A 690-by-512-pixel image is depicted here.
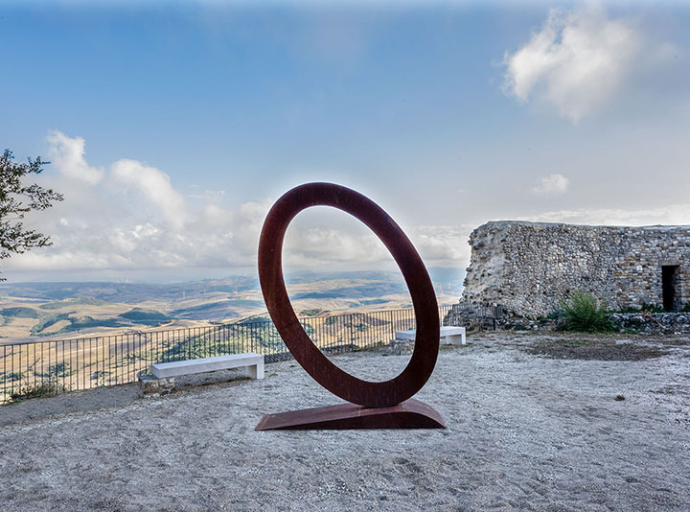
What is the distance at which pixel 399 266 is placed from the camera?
5273 mm

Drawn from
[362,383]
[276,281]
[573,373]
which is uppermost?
[276,281]

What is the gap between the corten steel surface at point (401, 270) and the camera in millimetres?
5234

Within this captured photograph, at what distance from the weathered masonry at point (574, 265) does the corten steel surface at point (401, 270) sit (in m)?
10.2

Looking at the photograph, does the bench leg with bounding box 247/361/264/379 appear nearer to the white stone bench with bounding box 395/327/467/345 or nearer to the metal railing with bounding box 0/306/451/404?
the metal railing with bounding box 0/306/451/404

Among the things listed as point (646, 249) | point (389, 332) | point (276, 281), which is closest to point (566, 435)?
point (276, 281)

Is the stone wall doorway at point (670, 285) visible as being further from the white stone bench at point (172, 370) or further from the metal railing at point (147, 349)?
the white stone bench at point (172, 370)

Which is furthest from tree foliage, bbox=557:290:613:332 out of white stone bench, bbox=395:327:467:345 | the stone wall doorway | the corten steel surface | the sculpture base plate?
the corten steel surface

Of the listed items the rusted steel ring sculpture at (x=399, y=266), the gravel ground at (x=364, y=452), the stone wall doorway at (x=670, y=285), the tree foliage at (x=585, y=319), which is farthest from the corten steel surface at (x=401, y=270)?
the stone wall doorway at (x=670, y=285)

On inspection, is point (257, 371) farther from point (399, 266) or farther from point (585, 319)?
point (585, 319)

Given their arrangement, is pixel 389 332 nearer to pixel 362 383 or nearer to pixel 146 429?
pixel 362 383

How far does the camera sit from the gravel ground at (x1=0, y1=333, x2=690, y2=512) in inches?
138

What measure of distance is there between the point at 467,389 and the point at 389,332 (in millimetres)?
6463

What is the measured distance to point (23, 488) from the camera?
3.89m

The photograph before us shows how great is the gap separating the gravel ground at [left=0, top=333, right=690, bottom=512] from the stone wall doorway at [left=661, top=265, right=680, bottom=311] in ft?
38.2
